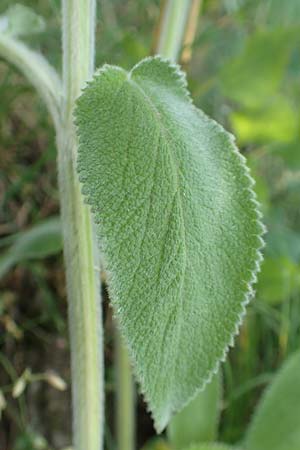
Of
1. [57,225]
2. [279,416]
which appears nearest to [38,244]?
[57,225]

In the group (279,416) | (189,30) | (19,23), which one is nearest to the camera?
(19,23)

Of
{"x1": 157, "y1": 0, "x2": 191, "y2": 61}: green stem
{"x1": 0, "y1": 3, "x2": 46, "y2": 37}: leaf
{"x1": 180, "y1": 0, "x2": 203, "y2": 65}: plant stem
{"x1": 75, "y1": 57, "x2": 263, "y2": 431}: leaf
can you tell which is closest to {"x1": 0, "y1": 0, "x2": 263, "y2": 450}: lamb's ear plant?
{"x1": 75, "y1": 57, "x2": 263, "y2": 431}: leaf

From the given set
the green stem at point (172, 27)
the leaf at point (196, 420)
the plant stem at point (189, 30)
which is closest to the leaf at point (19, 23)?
the green stem at point (172, 27)

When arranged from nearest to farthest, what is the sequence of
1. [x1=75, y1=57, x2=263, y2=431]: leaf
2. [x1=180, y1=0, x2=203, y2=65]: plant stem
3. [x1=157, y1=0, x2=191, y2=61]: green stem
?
[x1=75, y1=57, x2=263, y2=431]: leaf → [x1=157, y1=0, x2=191, y2=61]: green stem → [x1=180, y1=0, x2=203, y2=65]: plant stem

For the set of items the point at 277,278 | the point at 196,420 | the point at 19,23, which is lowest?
the point at 196,420

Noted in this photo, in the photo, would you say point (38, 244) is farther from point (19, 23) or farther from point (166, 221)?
point (166, 221)

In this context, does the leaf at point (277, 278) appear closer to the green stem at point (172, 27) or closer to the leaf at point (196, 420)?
the leaf at point (196, 420)

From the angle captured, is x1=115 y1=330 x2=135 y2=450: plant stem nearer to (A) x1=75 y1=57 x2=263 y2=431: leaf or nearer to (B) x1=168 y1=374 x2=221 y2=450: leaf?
(B) x1=168 y1=374 x2=221 y2=450: leaf
